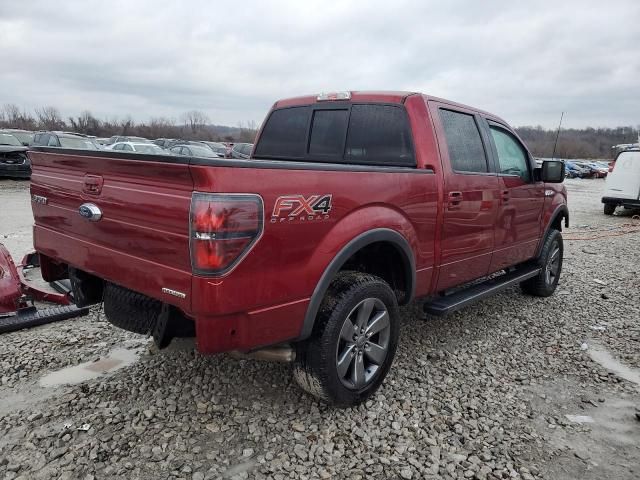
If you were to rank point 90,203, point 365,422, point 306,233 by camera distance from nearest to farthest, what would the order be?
point 306,233 < point 90,203 < point 365,422

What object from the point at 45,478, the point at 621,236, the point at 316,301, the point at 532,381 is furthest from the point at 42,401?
the point at 621,236

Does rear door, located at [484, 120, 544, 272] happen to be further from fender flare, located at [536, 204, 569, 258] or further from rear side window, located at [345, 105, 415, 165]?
rear side window, located at [345, 105, 415, 165]

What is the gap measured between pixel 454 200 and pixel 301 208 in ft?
5.10

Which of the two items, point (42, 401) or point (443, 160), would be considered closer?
point (42, 401)

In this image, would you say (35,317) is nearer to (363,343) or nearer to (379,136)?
(363,343)

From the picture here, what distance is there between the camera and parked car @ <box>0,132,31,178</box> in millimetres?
15016

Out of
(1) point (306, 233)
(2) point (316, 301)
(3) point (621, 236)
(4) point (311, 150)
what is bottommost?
(3) point (621, 236)

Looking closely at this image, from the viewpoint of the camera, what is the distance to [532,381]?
3486 millimetres

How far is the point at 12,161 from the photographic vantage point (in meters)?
15.2

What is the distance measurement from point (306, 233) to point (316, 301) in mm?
387

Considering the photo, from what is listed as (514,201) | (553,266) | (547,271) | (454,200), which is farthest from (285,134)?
(553,266)

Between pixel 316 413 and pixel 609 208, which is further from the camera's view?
pixel 609 208

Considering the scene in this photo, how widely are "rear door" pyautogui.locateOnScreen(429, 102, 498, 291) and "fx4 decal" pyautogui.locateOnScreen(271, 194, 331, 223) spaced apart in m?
1.26

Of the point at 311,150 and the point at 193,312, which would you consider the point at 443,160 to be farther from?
the point at 193,312
